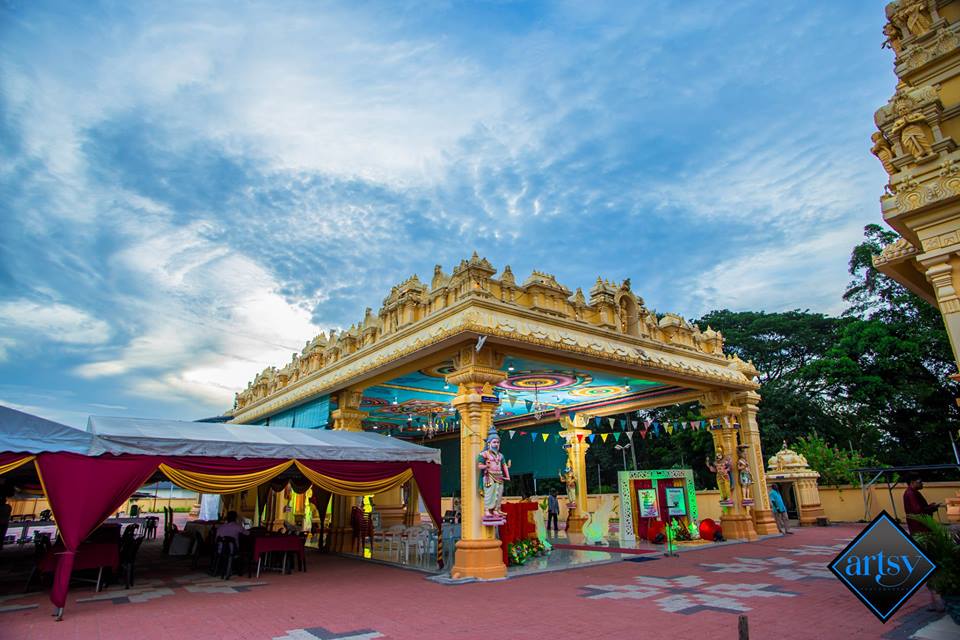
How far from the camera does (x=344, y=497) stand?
568 inches

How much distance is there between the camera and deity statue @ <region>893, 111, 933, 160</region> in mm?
7414

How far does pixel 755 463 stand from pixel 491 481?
34.5 feet

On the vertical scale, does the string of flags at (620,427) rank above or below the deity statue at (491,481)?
above

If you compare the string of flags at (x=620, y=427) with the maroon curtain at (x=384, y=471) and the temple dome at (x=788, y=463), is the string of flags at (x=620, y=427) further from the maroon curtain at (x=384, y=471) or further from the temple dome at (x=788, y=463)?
the maroon curtain at (x=384, y=471)

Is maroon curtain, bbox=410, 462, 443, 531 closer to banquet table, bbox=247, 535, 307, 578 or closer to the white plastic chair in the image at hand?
the white plastic chair

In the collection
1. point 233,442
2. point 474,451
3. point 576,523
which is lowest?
point 576,523

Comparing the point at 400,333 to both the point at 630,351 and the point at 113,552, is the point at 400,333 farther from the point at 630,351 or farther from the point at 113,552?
the point at 113,552

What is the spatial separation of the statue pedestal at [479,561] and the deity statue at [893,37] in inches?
425

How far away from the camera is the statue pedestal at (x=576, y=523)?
18.1 metres

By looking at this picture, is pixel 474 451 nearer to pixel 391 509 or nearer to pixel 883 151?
pixel 391 509

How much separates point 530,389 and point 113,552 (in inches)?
417

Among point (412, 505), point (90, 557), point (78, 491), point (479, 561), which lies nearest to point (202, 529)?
point (412, 505)

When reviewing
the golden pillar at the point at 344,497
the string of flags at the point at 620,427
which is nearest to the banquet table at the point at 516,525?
the golden pillar at the point at 344,497

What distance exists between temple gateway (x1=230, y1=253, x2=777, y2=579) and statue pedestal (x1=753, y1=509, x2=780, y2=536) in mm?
31
